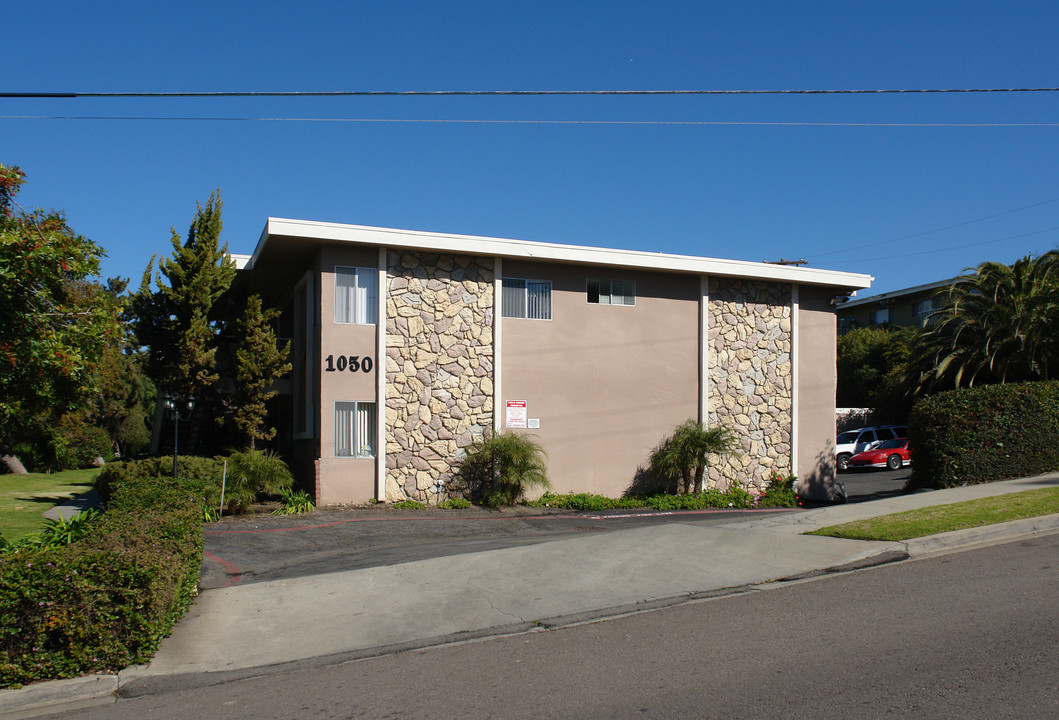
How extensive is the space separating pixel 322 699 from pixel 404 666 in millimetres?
967

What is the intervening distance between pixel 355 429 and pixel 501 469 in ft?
11.4

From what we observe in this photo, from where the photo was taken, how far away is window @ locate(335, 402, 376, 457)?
1836 cm

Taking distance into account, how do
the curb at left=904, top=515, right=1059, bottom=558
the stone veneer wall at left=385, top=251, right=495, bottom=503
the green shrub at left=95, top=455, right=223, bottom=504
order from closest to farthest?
the curb at left=904, top=515, right=1059, bottom=558 → the green shrub at left=95, top=455, right=223, bottom=504 → the stone veneer wall at left=385, top=251, right=495, bottom=503

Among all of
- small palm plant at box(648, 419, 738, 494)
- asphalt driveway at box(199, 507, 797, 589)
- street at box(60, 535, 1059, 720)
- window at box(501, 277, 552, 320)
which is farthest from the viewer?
small palm plant at box(648, 419, 738, 494)

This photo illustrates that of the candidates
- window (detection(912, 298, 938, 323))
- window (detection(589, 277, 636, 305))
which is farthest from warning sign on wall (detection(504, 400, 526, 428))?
window (detection(912, 298, 938, 323))

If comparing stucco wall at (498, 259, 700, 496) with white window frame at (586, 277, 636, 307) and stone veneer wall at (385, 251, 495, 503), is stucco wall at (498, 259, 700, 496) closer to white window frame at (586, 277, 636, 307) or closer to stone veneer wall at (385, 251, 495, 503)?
white window frame at (586, 277, 636, 307)

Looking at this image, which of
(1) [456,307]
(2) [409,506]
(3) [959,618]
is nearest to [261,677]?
(3) [959,618]

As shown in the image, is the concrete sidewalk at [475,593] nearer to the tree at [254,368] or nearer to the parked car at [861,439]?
the tree at [254,368]

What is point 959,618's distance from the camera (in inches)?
293

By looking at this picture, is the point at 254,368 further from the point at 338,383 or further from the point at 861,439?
the point at 861,439

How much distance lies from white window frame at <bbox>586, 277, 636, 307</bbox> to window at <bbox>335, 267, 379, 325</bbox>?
562cm

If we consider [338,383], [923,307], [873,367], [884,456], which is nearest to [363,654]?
[338,383]

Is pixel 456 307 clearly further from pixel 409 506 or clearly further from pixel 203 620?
pixel 203 620

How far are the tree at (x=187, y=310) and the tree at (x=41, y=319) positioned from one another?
864cm
